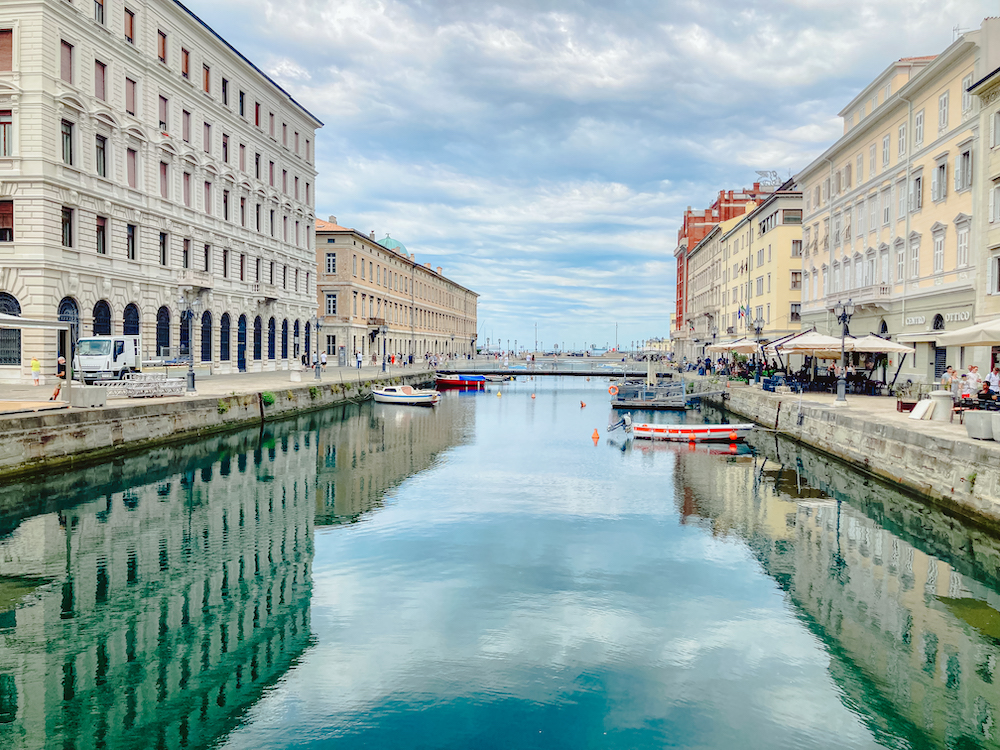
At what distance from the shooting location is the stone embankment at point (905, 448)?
15.7 meters

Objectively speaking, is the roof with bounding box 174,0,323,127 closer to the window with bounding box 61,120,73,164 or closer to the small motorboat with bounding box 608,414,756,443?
the window with bounding box 61,120,73,164

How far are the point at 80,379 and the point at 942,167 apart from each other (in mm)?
39579

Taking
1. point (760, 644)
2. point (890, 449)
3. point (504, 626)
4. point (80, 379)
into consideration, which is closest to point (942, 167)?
point (890, 449)

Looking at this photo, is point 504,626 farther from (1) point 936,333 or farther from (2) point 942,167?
(2) point 942,167

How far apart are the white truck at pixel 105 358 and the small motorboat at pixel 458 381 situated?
43470mm

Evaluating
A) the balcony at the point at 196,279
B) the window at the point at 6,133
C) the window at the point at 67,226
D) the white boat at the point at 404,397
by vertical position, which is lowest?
the white boat at the point at 404,397

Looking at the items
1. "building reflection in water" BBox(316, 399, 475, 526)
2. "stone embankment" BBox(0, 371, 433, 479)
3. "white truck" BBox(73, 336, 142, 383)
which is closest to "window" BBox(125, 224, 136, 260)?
"white truck" BBox(73, 336, 142, 383)

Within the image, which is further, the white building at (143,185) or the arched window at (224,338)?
the arched window at (224,338)

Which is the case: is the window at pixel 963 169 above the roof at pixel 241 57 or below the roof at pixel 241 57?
below

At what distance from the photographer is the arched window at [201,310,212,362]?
147ft

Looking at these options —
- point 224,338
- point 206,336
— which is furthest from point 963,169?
point 224,338

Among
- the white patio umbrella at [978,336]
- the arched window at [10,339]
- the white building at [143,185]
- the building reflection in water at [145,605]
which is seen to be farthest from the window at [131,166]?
the white patio umbrella at [978,336]

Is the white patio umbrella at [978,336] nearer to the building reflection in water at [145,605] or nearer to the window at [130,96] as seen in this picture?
the building reflection in water at [145,605]

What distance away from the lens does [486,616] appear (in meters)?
11.3
